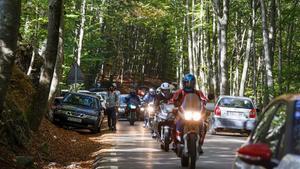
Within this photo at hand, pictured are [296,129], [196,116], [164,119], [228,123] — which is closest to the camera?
[296,129]

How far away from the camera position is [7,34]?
34.0 ft

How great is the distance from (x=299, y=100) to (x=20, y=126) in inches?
402

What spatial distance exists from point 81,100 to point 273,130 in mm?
20833

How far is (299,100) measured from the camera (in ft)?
16.3

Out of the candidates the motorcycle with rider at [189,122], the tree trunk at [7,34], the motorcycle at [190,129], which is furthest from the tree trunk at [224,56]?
the tree trunk at [7,34]

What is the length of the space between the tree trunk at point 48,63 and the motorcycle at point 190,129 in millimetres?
4424

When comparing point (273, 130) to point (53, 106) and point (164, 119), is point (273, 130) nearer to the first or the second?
point (164, 119)

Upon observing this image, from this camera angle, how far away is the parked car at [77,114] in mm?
24078

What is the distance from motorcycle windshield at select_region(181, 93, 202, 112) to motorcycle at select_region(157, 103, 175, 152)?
2.74 meters

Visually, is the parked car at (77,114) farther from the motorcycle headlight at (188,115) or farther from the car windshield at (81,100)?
the motorcycle headlight at (188,115)

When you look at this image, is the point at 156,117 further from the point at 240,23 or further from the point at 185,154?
the point at 240,23

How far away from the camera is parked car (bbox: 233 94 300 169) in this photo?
14.5ft

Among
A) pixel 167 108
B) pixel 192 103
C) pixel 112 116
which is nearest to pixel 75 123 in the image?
pixel 112 116

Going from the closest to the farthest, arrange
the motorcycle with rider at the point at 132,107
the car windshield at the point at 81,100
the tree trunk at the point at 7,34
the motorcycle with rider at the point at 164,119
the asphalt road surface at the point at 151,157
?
the tree trunk at the point at 7,34
the asphalt road surface at the point at 151,157
the motorcycle with rider at the point at 164,119
the car windshield at the point at 81,100
the motorcycle with rider at the point at 132,107
